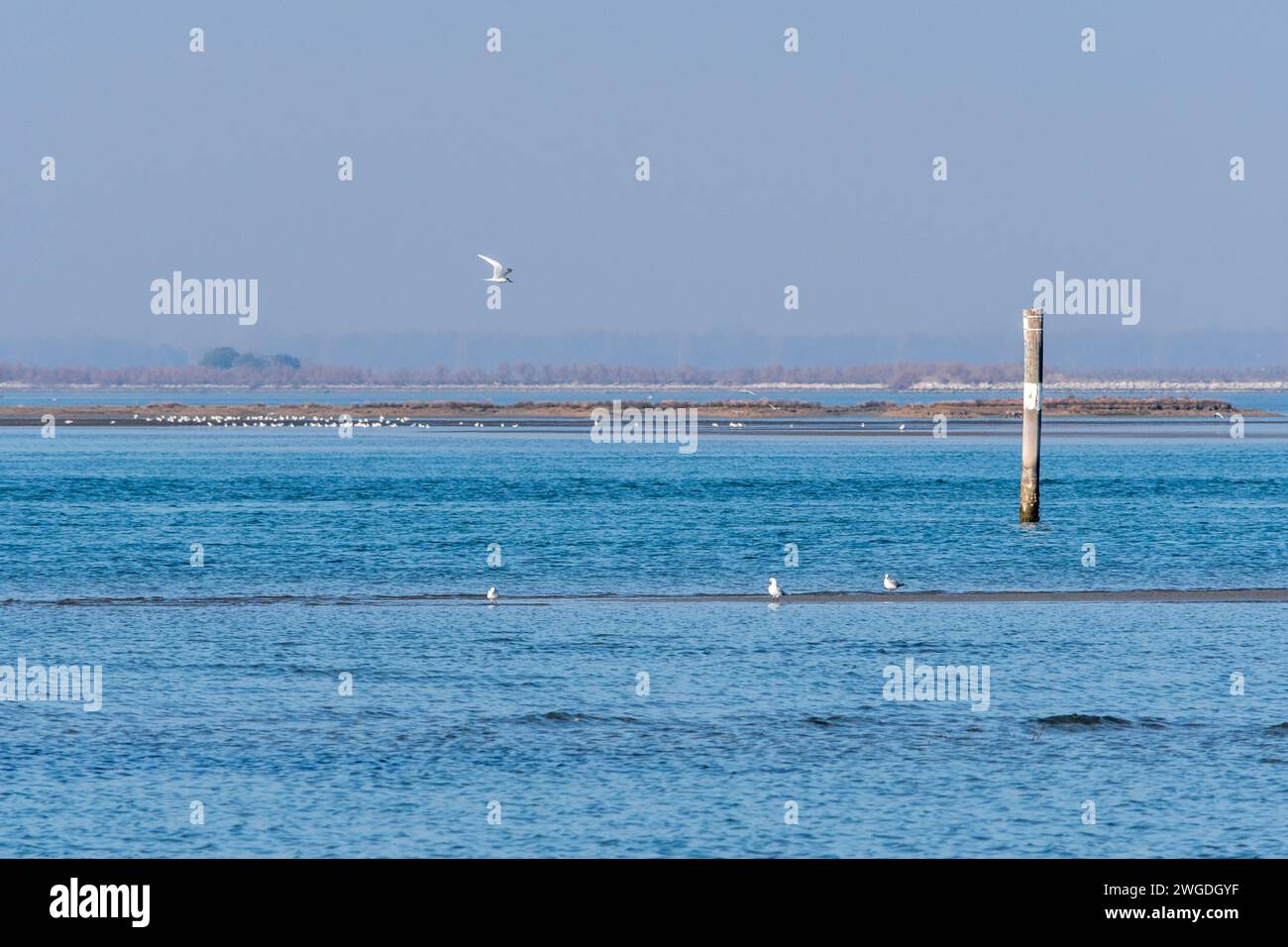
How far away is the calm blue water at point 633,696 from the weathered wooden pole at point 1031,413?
970mm

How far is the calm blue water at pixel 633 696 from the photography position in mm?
15992

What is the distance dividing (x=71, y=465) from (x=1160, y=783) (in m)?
88.2

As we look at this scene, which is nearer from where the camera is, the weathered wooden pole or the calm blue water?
the calm blue water

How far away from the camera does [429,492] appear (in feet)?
241

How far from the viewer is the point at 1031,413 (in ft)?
170

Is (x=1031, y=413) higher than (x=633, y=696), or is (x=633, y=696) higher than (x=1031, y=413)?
(x=1031, y=413)

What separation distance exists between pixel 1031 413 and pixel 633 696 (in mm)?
32344

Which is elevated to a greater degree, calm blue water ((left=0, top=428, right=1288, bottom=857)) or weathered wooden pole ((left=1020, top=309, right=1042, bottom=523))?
weathered wooden pole ((left=1020, top=309, right=1042, bottom=523))

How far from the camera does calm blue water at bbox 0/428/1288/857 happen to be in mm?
15992

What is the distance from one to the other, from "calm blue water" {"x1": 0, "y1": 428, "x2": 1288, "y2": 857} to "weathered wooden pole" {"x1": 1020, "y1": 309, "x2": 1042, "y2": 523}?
970 mm

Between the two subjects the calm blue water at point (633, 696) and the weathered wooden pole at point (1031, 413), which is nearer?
the calm blue water at point (633, 696)

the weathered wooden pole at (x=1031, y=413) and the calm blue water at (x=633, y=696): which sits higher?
the weathered wooden pole at (x=1031, y=413)
